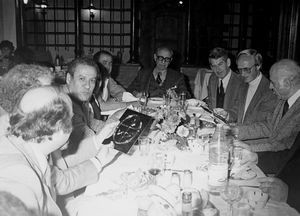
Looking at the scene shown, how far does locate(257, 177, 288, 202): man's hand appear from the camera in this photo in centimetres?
153

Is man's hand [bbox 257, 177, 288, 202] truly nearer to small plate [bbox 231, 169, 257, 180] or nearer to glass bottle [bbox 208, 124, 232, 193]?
small plate [bbox 231, 169, 257, 180]

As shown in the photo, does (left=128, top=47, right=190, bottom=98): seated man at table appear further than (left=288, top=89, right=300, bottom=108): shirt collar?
Yes

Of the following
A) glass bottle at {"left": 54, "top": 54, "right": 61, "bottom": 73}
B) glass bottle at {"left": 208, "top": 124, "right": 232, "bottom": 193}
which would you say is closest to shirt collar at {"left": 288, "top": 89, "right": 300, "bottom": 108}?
glass bottle at {"left": 208, "top": 124, "right": 232, "bottom": 193}

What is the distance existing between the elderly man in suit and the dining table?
5.79 feet

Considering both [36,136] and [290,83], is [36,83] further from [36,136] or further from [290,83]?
[290,83]

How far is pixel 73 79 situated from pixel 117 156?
3.01 feet

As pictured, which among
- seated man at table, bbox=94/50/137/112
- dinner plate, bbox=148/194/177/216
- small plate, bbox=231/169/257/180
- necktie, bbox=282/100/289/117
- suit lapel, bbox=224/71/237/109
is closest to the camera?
dinner plate, bbox=148/194/177/216

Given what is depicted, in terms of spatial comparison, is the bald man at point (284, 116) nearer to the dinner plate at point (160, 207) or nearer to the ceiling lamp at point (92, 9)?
the dinner plate at point (160, 207)

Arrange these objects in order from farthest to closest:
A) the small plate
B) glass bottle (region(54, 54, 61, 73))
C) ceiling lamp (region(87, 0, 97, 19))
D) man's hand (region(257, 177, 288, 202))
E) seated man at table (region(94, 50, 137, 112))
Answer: ceiling lamp (region(87, 0, 97, 19)) < glass bottle (region(54, 54, 61, 73)) < seated man at table (region(94, 50, 137, 112)) < the small plate < man's hand (region(257, 177, 288, 202))

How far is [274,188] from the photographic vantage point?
61.4 inches

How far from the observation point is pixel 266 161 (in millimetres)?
2471

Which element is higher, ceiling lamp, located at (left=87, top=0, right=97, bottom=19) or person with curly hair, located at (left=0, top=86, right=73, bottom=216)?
ceiling lamp, located at (left=87, top=0, right=97, bottom=19)

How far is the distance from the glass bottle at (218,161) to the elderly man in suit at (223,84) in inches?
48.0

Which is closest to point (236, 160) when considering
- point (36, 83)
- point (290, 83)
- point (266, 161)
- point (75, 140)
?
point (266, 161)
